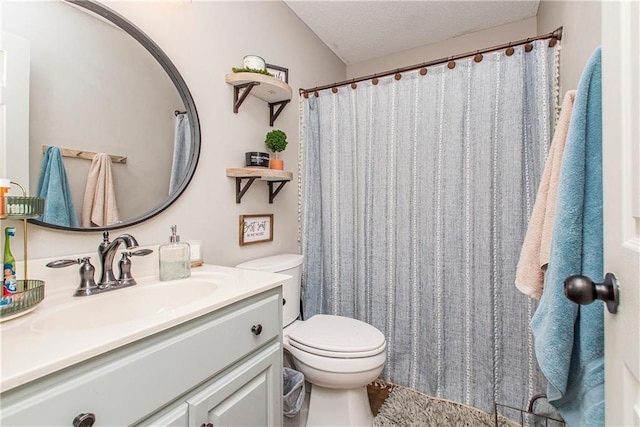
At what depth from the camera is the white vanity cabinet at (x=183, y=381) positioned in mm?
537

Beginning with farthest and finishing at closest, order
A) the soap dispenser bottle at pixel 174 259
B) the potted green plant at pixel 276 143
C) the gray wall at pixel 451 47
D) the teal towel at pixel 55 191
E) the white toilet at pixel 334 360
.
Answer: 1. the gray wall at pixel 451 47
2. the potted green plant at pixel 276 143
3. the white toilet at pixel 334 360
4. the soap dispenser bottle at pixel 174 259
5. the teal towel at pixel 55 191

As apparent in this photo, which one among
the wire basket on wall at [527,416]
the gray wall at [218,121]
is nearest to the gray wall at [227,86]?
the gray wall at [218,121]

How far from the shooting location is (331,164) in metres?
1.95

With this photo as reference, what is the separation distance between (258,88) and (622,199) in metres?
1.51

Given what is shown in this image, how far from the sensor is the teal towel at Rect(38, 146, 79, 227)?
902 millimetres

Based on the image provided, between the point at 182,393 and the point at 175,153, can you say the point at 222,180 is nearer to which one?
the point at 175,153

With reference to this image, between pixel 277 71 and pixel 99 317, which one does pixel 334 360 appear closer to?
pixel 99 317

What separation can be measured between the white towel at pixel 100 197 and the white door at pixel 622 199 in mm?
1352

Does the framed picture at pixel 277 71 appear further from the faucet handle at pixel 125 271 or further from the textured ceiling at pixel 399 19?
the faucet handle at pixel 125 271

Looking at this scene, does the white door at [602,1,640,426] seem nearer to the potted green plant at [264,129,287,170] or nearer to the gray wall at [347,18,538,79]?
the potted green plant at [264,129,287,170]

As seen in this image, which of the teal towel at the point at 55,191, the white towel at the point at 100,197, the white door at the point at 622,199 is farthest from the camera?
the white towel at the point at 100,197

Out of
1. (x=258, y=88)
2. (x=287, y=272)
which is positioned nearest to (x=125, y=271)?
(x=287, y=272)

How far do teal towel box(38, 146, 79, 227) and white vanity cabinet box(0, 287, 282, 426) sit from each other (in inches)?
22.1

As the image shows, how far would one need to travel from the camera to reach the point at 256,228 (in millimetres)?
1703
